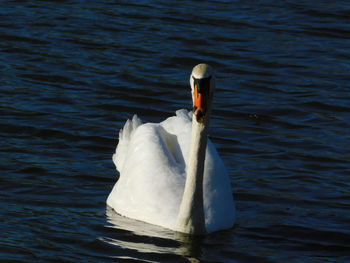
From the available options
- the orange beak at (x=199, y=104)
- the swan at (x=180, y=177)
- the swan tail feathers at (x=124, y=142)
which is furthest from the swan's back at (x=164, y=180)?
the orange beak at (x=199, y=104)

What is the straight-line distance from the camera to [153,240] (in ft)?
28.6

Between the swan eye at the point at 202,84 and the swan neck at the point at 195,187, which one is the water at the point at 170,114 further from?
the swan eye at the point at 202,84

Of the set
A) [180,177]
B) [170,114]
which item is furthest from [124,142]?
[170,114]

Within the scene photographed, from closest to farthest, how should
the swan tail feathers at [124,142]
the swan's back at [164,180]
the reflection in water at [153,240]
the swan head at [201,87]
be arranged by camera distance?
the swan head at [201,87] → the reflection in water at [153,240] → the swan's back at [164,180] → the swan tail feathers at [124,142]

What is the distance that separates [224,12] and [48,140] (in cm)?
667

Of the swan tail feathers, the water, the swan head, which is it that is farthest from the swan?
the swan tail feathers

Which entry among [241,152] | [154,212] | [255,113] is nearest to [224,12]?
[255,113]

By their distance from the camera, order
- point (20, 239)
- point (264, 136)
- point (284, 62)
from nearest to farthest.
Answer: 1. point (20, 239)
2. point (264, 136)
3. point (284, 62)

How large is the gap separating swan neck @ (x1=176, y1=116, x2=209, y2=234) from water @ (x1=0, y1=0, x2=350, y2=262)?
16 cm

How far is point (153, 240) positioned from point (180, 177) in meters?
0.86

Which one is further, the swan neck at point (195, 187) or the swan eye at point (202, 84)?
the swan neck at point (195, 187)

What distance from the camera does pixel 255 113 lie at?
1277cm

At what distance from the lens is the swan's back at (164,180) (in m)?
9.09

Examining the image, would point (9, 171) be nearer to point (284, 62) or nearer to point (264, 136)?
point (264, 136)
